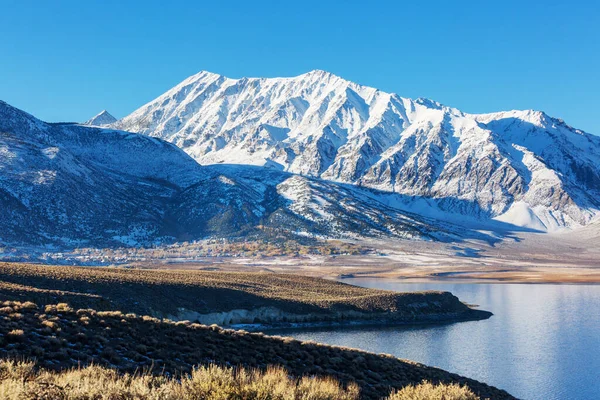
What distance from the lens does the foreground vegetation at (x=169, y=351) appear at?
19406mm

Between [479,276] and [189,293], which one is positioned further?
[479,276]

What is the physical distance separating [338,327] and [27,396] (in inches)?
2284

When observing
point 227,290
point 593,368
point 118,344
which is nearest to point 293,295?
point 227,290

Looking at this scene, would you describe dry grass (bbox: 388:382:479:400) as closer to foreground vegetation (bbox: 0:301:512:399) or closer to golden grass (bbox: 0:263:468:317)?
foreground vegetation (bbox: 0:301:512:399)

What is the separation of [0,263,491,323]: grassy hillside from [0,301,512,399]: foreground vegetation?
47.6 feet

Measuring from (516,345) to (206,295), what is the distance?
105 ft

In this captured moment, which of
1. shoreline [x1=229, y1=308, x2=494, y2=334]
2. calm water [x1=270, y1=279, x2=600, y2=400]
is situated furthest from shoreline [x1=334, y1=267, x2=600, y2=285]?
shoreline [x1=229, y1=308, x2=494, y2=334]

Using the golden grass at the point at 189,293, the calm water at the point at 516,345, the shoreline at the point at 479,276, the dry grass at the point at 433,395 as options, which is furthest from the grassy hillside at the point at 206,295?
the shoreline at the point at 479,276

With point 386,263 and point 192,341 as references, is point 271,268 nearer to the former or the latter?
point 386,263

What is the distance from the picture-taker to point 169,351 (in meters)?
23.2

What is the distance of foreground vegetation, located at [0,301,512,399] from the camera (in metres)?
19.4

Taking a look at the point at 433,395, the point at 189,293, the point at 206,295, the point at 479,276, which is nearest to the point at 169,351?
the point at 433,395

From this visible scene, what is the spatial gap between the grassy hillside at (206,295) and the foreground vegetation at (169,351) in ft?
47.6

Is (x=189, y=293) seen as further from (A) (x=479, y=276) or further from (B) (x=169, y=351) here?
(A) (x=479, y=276)
